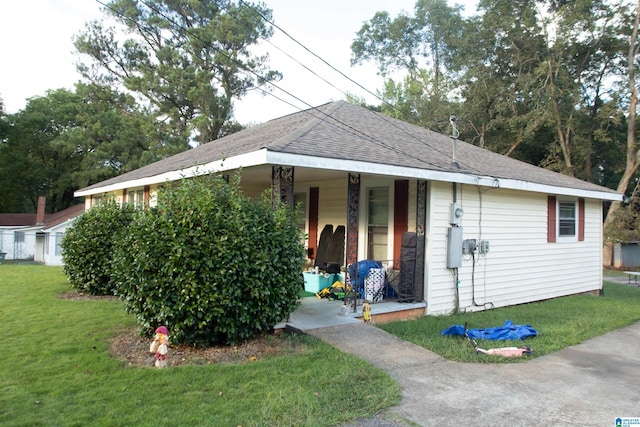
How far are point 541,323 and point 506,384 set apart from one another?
3.46m

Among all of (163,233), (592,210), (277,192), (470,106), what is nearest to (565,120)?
(470,106)

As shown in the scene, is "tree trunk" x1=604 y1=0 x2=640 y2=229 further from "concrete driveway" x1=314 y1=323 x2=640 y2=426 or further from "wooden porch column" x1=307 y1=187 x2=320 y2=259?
"concrete driveway" x1=314 y1=323 x2=640 y2=426

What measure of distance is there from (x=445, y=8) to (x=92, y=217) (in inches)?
1214

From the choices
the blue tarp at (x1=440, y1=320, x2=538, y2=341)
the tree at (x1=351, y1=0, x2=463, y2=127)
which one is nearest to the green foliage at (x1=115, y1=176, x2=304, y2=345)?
the blue tarp at (x1=440, y1=320, x2=538, y2=341)

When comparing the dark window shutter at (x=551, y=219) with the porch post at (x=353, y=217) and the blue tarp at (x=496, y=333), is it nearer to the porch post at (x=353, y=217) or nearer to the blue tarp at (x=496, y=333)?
the blue tarp at (x=496, y=333)

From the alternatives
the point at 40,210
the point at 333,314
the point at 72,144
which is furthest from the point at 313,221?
the point at 72,144

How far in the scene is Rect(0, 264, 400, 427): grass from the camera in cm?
340

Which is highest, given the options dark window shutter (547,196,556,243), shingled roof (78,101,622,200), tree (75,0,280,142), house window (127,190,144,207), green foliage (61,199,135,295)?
tree (75,0,280,142)

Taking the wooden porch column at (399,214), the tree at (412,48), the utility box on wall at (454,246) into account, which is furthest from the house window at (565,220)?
the tree at (412,48)

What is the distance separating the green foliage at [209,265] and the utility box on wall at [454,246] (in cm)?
345

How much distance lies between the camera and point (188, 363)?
467cm

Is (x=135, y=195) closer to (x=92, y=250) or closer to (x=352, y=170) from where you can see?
(x=92, y=250)

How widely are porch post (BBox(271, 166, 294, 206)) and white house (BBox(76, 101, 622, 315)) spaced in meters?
0.01

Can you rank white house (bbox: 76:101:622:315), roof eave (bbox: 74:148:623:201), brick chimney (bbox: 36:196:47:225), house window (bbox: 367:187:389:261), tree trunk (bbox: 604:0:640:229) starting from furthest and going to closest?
brick chimney (bbox: 36:196:47:225)
tree trunk (bbox: 604:0:640:229)
house window (bbox: 367:187:389:261)
white house (bbox: 76:101:622:315)
roof eave (bbox: 74:148:623:201)
